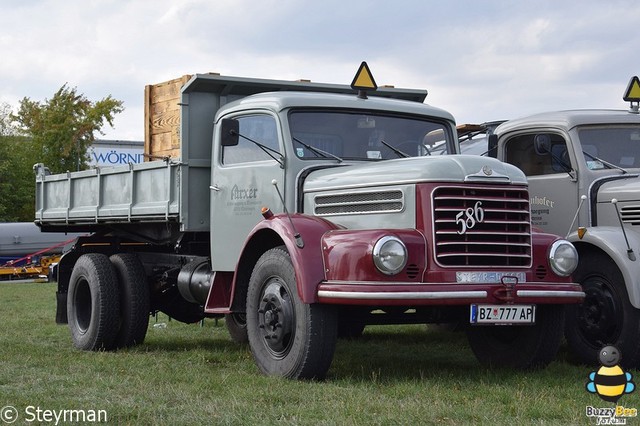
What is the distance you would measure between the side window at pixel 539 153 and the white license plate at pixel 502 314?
2.32 metres

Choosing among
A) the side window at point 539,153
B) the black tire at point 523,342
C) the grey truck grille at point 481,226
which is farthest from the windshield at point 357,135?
the black tire at point 523,342

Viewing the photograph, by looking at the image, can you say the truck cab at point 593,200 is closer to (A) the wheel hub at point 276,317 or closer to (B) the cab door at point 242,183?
(B) the cab door at point 242,183

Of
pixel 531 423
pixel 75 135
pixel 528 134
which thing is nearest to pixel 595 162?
pixel 528 134

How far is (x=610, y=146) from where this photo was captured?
30.3 feet

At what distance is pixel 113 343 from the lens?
1024cm

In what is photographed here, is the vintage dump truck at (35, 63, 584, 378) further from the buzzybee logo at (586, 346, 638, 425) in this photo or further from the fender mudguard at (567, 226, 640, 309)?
the buzzybee logo at (586, 346, 638, 425)

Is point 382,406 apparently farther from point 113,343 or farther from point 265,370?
point 113,343

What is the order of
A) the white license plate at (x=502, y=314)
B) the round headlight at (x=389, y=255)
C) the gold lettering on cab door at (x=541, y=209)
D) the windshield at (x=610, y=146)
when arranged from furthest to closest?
the gold lettering on cab door at (x=541, y=209) → the windshield at (x=610, y=146) → the white license plate at (x=502, y=314) → the round headlight at (x=389, y=255)

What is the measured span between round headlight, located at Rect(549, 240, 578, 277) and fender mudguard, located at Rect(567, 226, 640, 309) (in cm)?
63

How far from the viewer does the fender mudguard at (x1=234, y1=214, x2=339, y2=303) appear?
7.09 m

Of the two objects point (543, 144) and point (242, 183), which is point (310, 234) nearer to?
point (242, 183)

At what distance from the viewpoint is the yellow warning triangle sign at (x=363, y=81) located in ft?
29.1

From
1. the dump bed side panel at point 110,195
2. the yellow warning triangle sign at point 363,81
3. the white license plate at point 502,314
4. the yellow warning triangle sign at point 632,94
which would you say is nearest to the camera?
the white license plate at point 502,314

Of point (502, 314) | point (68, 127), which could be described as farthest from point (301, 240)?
point (68, 127)
